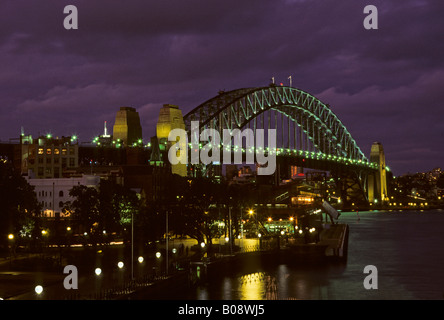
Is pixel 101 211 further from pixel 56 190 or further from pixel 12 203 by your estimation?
pixel 56 190

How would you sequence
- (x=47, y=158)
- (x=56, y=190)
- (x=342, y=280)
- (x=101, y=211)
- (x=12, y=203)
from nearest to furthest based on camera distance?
(x=12, y=203)
(x=342, y=280)
(x=101, y=211)
(x=56, y=190)
(x=47, y=158)

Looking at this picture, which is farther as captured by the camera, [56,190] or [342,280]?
[56,190]

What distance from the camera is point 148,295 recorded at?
42.1m

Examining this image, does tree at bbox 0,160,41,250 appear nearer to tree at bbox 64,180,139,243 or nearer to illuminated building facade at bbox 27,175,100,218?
tree at bbox 64,180,139,243

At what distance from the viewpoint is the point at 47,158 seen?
139125 mm

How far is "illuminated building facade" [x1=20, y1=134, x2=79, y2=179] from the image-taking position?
138 metres

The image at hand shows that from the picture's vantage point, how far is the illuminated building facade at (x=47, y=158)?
138375 mm

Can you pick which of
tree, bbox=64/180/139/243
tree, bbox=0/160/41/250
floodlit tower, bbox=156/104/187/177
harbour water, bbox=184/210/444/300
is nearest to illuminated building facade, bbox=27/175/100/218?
tree, bbox=64/180/139/243

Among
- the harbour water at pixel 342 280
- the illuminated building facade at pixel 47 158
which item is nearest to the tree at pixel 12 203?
the harbour water at pixel 342 280

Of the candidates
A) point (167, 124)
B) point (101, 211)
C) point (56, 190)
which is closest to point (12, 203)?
point (101, 211)
